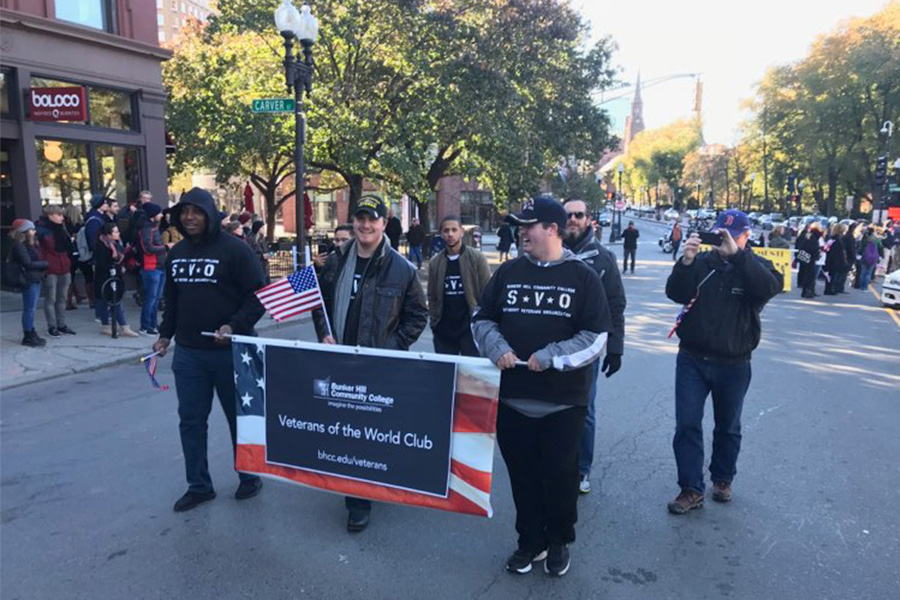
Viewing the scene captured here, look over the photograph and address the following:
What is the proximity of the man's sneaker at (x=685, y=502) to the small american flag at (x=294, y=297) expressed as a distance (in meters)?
2.62

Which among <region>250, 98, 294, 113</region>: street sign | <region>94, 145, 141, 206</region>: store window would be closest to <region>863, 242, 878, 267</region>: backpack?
<region>250, 98, 294, 113</region>: street sign

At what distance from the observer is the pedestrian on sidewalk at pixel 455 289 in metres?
5.01

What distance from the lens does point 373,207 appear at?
4004 mm

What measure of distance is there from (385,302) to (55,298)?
24.4 feet

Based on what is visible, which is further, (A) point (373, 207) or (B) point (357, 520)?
(A) point (373, 207)

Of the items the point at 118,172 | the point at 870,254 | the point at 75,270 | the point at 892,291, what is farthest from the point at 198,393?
the point at 870,254

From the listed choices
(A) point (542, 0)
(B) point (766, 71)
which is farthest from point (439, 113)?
(B) point (766, 71)

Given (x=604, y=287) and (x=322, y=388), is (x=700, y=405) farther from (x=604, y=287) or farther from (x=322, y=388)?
(x=322, y=388)

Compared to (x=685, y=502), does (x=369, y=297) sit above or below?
above

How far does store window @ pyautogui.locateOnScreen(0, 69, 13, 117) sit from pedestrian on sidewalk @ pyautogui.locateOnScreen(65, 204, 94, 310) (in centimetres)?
197

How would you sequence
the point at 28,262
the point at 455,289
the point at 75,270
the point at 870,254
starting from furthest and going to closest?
1. the point at 870,254
2. the point at 75,270
3. the point at 28,262
4. the point at 455,289

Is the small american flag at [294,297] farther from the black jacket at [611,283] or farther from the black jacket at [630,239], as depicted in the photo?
the black jacket at [630,239]

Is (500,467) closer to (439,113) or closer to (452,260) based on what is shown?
(452,260)

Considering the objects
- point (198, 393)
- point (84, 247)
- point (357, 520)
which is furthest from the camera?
point (84, 247)
